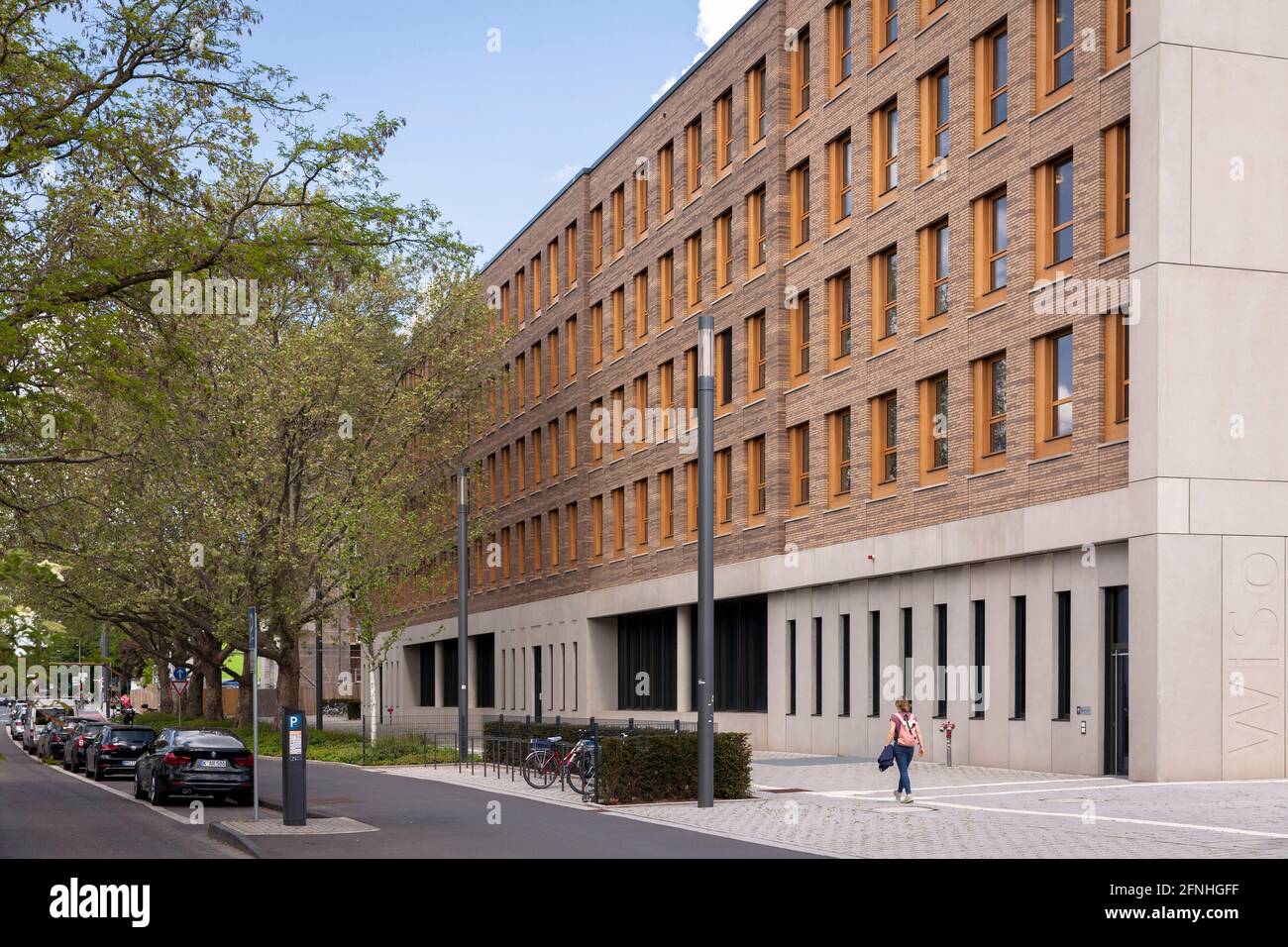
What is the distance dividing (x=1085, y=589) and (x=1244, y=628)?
116 inches

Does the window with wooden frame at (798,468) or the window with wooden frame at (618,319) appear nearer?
the window with wooden frame at (798,468)

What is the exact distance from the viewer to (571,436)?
58.8 m

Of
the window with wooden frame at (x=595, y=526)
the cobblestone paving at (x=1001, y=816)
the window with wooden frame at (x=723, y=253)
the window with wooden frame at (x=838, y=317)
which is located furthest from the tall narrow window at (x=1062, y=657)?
the window with wooden frame at (x=595, y=526)

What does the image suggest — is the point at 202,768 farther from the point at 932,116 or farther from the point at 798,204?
the point at 798,204

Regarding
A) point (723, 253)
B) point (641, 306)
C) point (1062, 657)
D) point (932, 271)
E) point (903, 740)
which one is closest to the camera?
point (903, 740)

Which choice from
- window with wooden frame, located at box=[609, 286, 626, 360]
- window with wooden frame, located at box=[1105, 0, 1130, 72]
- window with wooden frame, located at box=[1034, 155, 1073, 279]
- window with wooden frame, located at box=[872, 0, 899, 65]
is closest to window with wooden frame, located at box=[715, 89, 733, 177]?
window with wooden frame, located at box=[872, 0, 899, 65]

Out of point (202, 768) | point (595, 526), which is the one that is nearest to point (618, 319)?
point (595, 526)

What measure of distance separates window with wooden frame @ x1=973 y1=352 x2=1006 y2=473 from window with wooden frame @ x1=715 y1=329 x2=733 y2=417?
41.4 ft

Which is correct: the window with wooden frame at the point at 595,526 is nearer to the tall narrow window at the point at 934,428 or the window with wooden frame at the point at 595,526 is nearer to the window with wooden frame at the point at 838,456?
the window with wooden frame at the point at 838,456

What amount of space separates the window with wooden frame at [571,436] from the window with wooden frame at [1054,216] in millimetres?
29210

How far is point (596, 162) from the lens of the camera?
2202 inches

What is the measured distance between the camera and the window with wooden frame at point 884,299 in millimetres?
36625

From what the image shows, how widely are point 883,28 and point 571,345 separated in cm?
2326

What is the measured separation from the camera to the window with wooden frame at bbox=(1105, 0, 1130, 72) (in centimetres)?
2847
